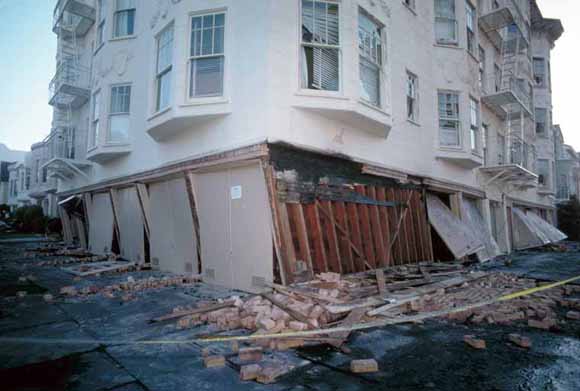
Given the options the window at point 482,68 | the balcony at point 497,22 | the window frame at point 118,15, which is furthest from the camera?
the window at point 482,68

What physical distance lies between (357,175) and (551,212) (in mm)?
23595

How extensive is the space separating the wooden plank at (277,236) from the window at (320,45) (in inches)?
94.5

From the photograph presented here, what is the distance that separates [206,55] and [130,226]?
6246 mm

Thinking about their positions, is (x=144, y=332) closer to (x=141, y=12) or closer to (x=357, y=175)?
(x=357, y=175)

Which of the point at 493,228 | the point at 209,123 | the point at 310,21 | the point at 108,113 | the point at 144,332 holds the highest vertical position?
the point at 310,21

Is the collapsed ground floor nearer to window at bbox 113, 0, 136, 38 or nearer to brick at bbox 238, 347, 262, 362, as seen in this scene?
brick at bbox 238, 347, 262, 362

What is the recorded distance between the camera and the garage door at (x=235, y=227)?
6.76 metres

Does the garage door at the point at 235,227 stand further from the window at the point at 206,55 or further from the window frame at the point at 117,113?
the window frame at the point at 117,113

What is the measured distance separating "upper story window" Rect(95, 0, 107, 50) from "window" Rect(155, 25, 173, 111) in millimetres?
5298

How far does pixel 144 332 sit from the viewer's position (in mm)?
4590

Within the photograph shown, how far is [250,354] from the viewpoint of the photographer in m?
3.60

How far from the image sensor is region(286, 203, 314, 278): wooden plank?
6.79 meters

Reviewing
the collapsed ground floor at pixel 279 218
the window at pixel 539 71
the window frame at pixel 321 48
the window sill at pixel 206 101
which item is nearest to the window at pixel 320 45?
the window frame at pixel 321 48

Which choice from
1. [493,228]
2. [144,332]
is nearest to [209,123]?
[144,332]
